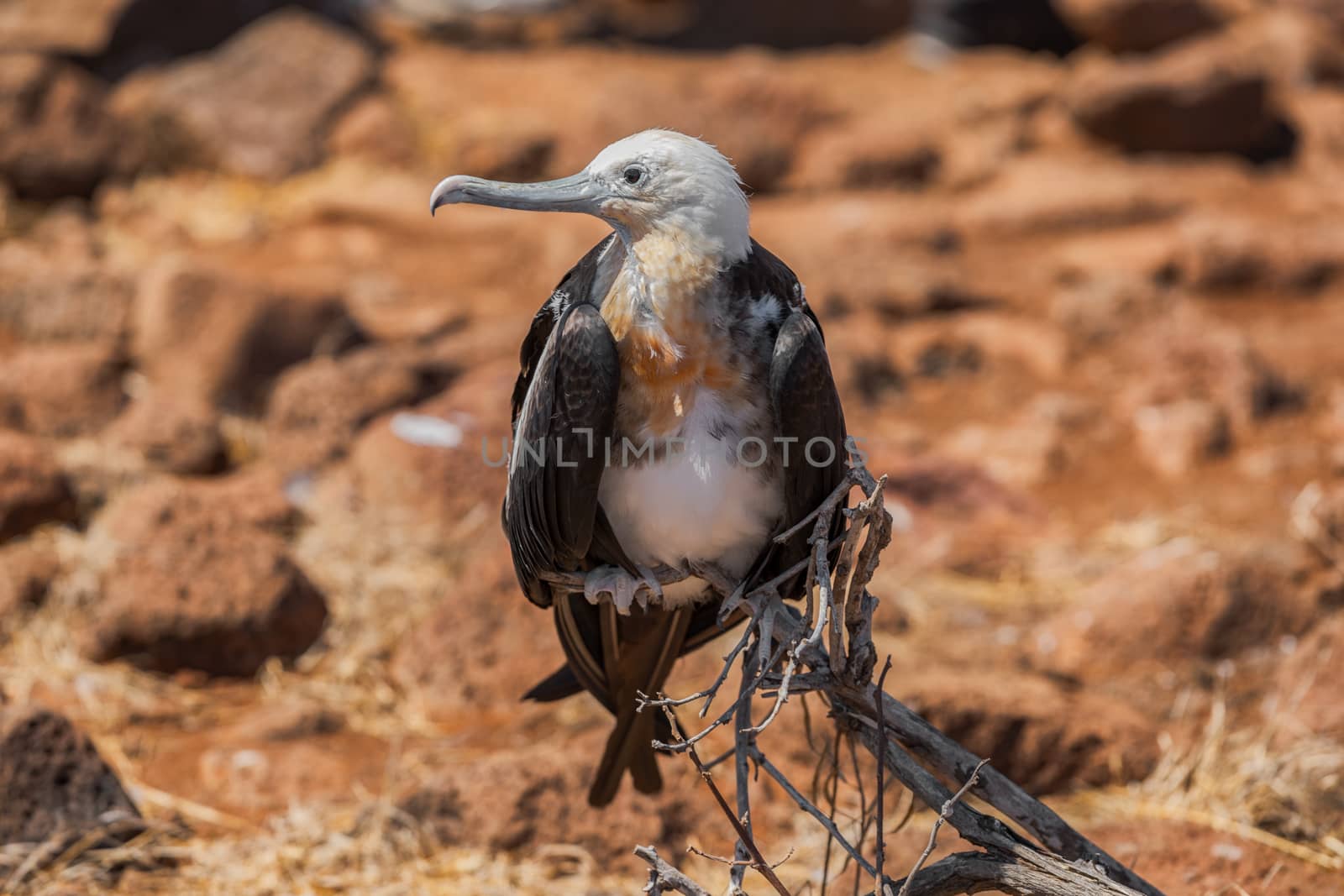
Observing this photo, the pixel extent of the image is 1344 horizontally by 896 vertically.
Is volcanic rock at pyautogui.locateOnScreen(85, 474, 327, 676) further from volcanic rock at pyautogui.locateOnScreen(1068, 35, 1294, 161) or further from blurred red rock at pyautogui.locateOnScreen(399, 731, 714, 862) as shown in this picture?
volcanic rock at pyautogui.locateOnScreen(1068, 35, 1294, 161)

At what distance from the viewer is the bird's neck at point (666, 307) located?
224 cm

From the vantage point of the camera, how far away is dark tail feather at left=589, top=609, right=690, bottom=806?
8.76 ft

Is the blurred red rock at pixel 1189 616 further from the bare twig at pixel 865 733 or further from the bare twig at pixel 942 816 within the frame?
the bare twig at pixel 942 816

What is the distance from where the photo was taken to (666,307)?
2.24m

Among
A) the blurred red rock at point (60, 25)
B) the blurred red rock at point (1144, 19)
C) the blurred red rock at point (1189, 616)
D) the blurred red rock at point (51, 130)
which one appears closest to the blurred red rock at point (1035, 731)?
the blurred red rock at point (1189, 616)

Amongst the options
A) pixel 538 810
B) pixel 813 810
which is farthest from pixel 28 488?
pixel 813 810

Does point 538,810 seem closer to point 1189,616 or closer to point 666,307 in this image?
→ point 666,307

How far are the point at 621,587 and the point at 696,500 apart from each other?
223mm

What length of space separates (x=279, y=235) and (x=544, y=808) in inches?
220

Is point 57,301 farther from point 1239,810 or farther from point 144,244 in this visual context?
point 1239,810

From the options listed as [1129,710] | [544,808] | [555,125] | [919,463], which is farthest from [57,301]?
[1129,710]

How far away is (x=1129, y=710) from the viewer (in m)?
3.79

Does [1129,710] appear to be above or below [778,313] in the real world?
below

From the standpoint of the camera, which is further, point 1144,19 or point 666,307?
point 1144,19
